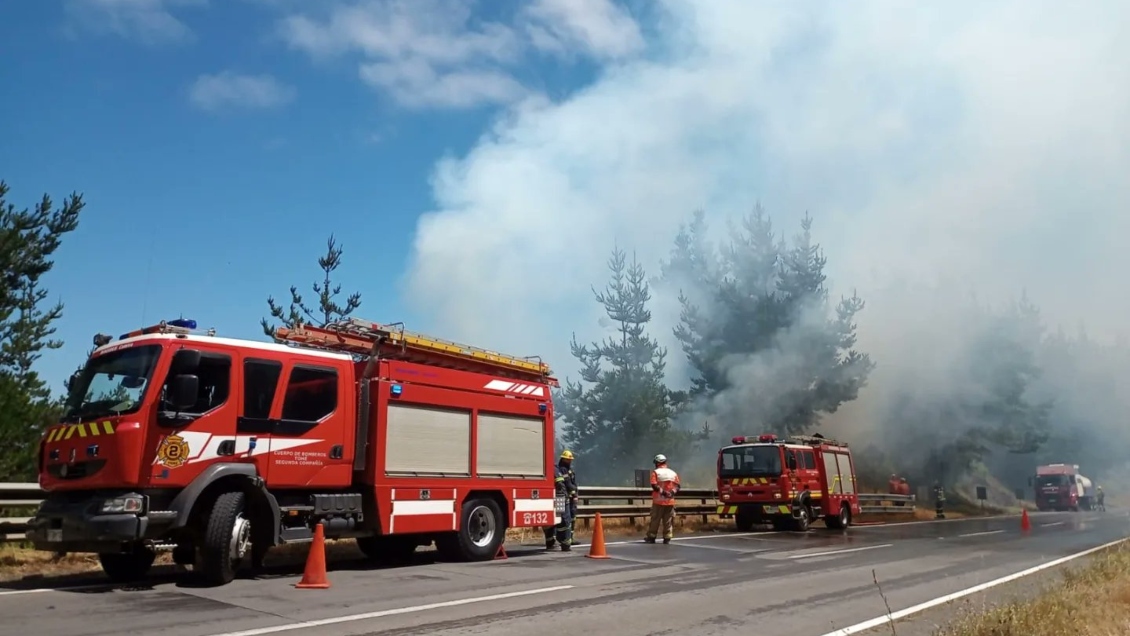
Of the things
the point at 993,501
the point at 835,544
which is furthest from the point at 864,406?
the point at 835,544

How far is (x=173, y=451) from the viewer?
8.59 m

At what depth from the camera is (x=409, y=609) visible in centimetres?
750

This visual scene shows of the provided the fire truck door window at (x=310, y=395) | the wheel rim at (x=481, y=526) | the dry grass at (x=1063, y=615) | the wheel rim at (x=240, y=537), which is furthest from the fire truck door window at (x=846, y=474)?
the wheel rim at (x=240, y=537)

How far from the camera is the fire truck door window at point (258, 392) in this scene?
9.38 meters

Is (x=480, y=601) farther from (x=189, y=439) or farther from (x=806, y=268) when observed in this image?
(x=806, y=268)

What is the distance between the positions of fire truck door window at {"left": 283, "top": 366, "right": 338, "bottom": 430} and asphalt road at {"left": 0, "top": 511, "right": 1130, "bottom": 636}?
1.82 m

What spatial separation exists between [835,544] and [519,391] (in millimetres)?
7865

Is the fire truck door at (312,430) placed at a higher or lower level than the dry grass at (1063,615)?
higher

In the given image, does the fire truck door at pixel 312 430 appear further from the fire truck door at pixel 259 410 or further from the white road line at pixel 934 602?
the white road line at pixel 934 602

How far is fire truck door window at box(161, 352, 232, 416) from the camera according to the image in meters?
9.02

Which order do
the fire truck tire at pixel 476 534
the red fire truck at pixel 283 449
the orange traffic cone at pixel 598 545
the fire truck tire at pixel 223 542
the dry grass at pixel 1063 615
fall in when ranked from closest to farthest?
the dry grass at pixel 1063 615 → the red fire truck at pixel 283 449 → the fire truck tire at pixel 223 542 → the fire truck tire at pixel 476 534 → the orange traffic cone at pixel 598 545

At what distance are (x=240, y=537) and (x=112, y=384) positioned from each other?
207 cm

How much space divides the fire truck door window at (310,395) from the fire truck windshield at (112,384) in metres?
1.59

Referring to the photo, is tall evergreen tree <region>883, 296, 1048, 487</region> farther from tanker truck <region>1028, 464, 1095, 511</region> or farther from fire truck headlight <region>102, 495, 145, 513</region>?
fire truck headlight <region>102, 495, 145, 513</region>
